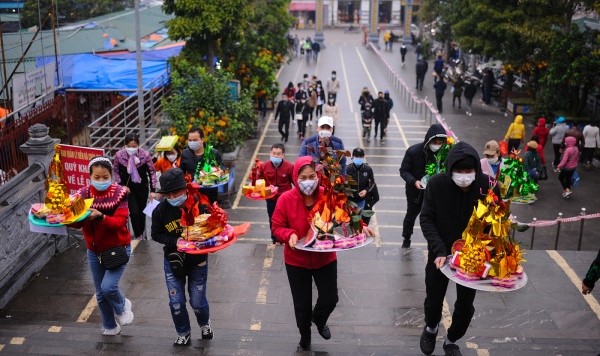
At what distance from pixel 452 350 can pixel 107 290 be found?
2.96m

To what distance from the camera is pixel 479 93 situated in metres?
29.7

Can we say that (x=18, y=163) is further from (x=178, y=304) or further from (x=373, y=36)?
(x=373, y=36)

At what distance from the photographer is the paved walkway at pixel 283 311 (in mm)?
5715

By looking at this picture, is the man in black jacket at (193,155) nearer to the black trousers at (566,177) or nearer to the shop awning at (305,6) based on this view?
the black trousers at (566,177)

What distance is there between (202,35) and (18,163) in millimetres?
7770

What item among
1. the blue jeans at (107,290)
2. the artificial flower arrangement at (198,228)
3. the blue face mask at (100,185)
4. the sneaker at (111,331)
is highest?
the blue face mask at (100,185)

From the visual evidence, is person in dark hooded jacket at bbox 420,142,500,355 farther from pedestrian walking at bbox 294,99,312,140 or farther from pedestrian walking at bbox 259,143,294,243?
pedestrian walking at bbox 294,99,312,140

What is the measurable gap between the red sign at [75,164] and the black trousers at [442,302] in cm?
494

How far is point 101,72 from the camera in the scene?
18625 millimetres

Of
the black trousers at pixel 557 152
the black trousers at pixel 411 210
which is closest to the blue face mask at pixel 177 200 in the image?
the black trousers at pixel 411 210

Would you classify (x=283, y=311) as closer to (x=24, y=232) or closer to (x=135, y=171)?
(x=135, y=171)

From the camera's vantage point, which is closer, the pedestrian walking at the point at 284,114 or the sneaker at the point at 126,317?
the sneaker at the point at 126,317

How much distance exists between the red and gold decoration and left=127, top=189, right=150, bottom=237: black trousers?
12.4 feet

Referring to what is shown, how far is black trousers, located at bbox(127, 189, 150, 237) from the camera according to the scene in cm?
903
